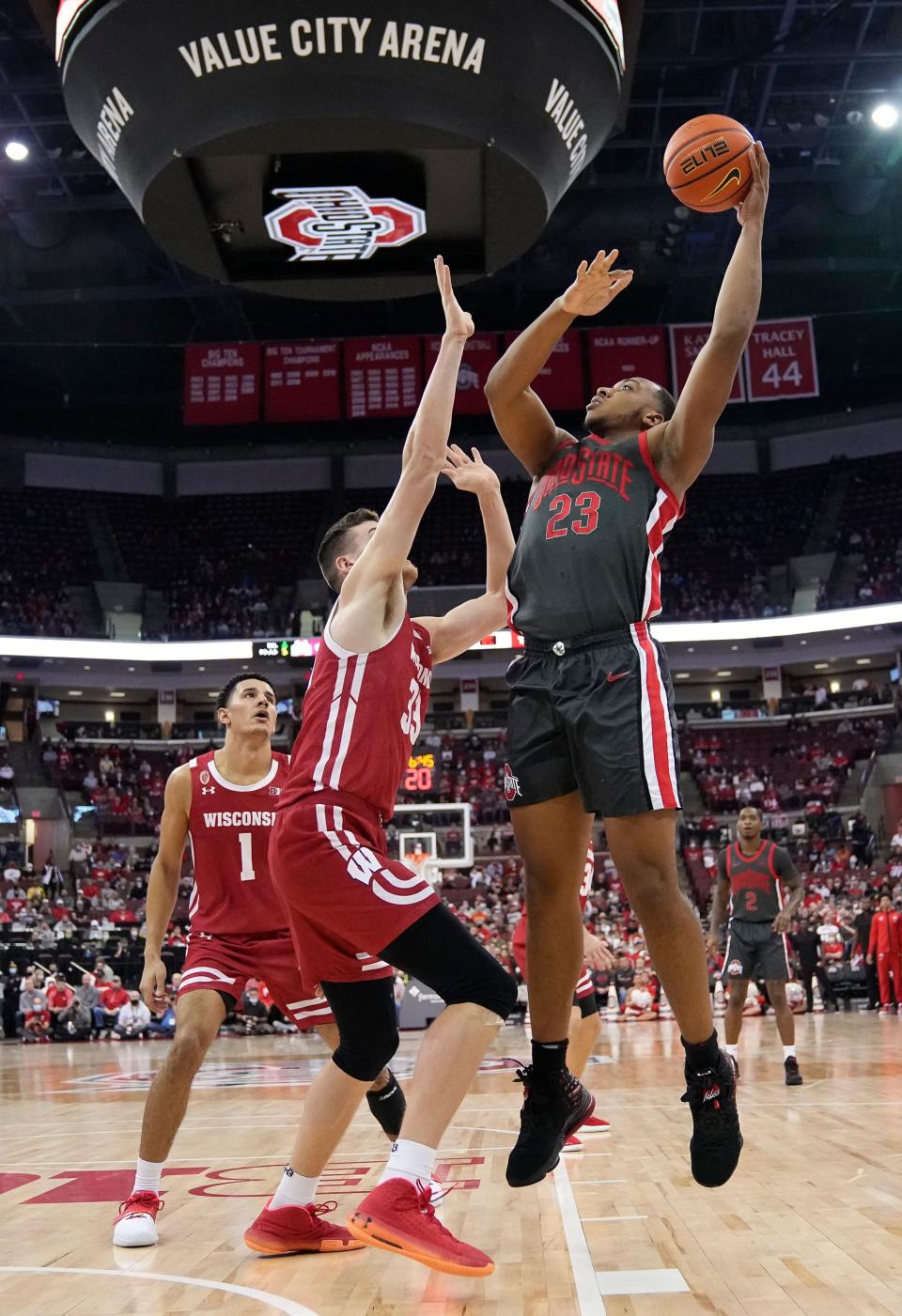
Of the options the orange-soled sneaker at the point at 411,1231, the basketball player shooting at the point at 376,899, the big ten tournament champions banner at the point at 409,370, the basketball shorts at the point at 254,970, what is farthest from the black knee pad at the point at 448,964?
the big ten tournament champions banner at the point at 409,370

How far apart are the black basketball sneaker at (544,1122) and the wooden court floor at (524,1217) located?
27 centimetres

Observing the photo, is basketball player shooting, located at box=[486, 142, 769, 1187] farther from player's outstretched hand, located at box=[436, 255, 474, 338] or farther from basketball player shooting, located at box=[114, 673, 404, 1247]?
basketball player shooting, located at box=[114, 673, 404, 1247]

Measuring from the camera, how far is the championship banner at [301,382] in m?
30.0

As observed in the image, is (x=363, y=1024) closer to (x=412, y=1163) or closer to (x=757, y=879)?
(x=412, y=1163)

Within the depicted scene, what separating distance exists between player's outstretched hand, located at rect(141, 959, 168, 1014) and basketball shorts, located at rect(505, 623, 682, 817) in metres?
2.03

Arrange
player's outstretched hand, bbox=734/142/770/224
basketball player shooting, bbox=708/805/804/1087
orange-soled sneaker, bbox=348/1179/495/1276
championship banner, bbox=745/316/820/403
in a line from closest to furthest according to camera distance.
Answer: orange-soled sneaker, bbox=348/1179/495/1276 < player's outstretched hand, bbox=734/142/770/224 < basketball player shooting, bbox=708/805/804/1087 < championship banner, bbox=745/316/820/403

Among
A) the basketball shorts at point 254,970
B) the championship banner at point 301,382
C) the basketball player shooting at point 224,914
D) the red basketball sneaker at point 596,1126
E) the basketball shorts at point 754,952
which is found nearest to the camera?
the basketball player shooting at point 224,914

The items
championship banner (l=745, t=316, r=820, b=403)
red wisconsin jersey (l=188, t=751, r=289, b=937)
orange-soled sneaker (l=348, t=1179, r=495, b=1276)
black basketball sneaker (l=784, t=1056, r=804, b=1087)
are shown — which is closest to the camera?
orange-soled sneaker (l=348, t=1179, r=495, b=1276)

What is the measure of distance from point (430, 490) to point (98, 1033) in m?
19.0

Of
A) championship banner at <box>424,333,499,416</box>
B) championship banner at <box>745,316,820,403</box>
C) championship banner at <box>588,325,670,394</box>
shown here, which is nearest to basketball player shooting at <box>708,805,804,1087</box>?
championship banner at <box>424,333,499,416</box>

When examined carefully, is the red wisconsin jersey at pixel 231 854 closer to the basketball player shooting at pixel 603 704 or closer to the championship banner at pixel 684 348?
the basketball player shooting at pixel 603 704

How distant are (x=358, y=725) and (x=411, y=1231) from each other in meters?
1.45

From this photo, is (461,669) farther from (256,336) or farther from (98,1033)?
(98,1033)

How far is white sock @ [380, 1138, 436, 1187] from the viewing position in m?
3.45
